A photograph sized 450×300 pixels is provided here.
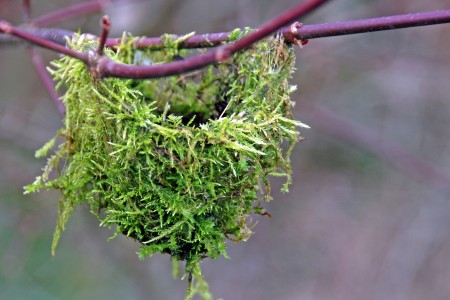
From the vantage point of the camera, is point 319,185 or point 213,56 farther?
point 319,185

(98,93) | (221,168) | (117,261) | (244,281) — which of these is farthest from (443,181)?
(98,93)

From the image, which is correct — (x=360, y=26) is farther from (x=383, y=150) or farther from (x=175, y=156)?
(x=383, y=150)

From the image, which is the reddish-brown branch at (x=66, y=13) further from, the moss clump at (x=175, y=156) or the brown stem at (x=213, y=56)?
the brown stem at (x=213, y=56)

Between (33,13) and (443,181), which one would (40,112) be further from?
(443,181)

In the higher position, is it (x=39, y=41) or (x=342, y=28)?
(x=342, y=28)

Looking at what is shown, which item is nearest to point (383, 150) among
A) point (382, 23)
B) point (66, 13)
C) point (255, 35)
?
point (66, 13)

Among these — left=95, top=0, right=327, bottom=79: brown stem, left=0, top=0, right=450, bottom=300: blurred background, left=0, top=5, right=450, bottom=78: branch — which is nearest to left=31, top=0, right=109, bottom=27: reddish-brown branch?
left=0, top=5, right=450, bottom=78: branch
